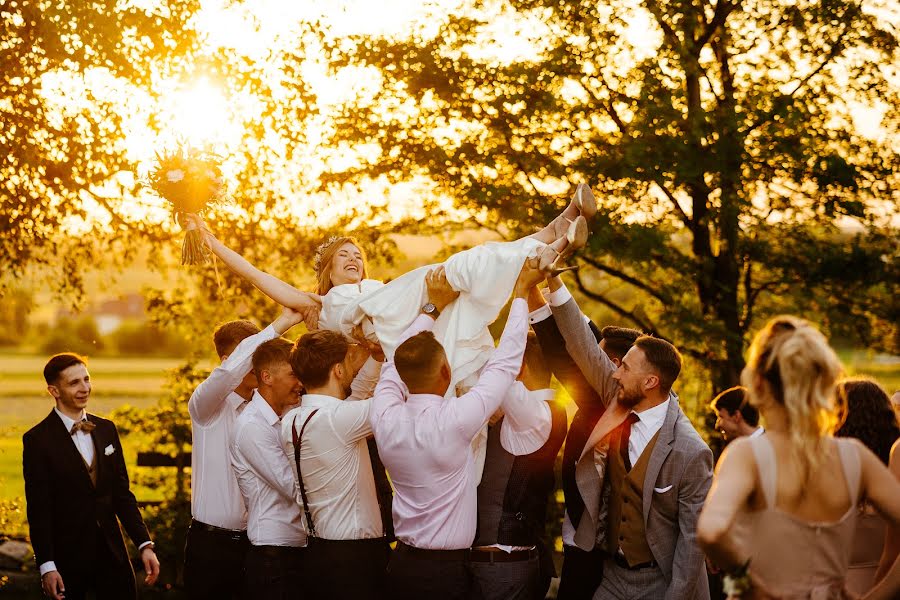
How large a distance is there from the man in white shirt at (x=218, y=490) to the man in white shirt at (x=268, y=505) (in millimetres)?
295

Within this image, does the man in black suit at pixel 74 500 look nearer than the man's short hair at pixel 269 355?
No

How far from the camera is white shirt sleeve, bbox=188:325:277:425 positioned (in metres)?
5.51

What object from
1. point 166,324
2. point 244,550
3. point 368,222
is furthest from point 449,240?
point 244,550

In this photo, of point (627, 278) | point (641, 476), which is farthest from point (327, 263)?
point (627, 278)

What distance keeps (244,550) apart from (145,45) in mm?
5581

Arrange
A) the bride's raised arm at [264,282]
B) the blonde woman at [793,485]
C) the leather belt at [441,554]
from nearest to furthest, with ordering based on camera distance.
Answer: the blonde woman at [793,485] → the leather belt at [441,554] → the bride's raised arm at [264,282]

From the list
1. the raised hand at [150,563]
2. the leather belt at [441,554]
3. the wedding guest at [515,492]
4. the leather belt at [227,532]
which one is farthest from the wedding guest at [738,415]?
the raised hand at [150,563]

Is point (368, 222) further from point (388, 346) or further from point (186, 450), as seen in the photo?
point (388, 346)

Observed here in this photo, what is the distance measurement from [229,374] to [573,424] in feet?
6.24

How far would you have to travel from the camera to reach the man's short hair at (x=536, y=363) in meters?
5.00

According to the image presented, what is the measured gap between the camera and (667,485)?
4496mm

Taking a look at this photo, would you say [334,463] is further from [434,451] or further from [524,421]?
[524,421]

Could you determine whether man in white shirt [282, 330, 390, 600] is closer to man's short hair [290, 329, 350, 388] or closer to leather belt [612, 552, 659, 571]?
man's short hair [290, 329, 350, 388]

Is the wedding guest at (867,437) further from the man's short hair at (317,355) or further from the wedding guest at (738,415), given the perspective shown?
the man's short hair at (317,355)
